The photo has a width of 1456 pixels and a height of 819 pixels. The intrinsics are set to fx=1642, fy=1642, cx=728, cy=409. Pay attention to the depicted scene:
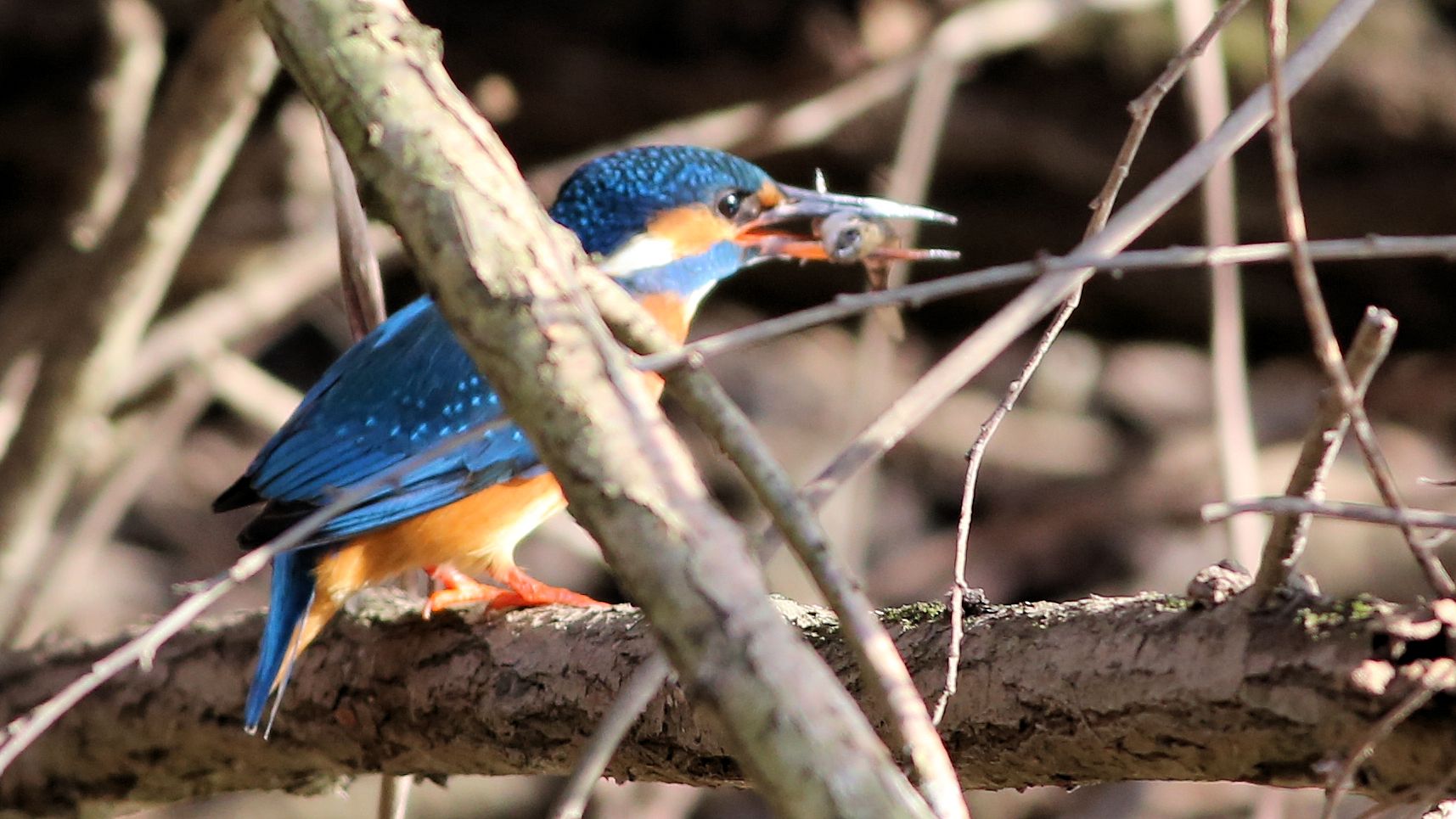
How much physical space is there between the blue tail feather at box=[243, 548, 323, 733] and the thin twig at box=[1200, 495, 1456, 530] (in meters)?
1.45

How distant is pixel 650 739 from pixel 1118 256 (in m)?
0.93

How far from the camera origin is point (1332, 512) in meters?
1.06

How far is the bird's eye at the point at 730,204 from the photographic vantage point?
9.20ft

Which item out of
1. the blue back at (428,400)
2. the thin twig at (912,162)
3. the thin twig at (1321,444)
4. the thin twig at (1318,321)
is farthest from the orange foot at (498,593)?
the thin twig at (1318,321)

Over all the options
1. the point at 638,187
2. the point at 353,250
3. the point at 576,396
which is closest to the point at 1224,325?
the point at 638,187

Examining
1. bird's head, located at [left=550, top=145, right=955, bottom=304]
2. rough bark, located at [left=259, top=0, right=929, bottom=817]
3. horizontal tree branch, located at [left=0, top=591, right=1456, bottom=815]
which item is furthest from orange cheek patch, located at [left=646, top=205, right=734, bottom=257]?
rough bark, located at [left=259, top=0, right=929, bottom=817]

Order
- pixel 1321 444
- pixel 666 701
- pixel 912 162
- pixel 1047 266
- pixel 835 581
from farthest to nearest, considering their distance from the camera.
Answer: pixel 912 162 → pixel 666 701 → pixel 1321 444 → pixel 1047 266 → pixel 835 581

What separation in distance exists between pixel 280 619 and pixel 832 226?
101 cm

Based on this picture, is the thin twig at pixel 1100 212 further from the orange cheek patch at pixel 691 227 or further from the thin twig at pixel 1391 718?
the orange cheek patch at pixel 691 227

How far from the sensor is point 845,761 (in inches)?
36.0

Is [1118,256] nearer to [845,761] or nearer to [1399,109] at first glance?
[845,761]

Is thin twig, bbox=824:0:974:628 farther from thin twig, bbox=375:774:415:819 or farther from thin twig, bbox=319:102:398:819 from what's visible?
thin twig, bbox=375:774:415:819

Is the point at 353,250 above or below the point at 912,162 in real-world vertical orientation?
below

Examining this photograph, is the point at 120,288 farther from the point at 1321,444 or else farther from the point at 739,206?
the point at 1321,444
